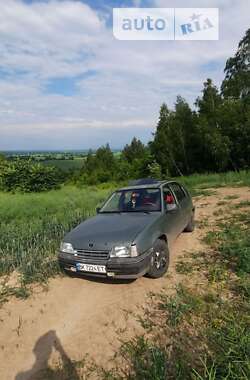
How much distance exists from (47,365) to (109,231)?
1.84 metres

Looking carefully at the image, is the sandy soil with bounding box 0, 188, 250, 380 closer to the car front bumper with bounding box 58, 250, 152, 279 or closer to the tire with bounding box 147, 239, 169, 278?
the tire with bounding box 147, 239, 169, 278

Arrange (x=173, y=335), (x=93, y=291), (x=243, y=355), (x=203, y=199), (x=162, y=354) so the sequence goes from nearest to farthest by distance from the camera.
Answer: (x=243, y=355) < (x=162, y=354) < (x=173, y=335) < (x=93, y=291) < (x=203, y=199)

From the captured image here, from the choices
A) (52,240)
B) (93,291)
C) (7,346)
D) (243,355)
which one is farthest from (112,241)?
(52,240)

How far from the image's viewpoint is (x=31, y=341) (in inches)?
122

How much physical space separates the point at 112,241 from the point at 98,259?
0.31 m

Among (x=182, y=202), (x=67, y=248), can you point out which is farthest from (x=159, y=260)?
(x=182, y=202)

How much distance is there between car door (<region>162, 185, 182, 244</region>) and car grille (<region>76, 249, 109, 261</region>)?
1251 millimetres

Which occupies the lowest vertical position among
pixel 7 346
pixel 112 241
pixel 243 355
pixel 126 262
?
pixel 7 346

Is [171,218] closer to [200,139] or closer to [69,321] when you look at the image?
[69,321]

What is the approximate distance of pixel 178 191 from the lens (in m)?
6.02

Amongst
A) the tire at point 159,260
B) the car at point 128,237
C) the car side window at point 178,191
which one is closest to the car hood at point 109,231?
the car at point 128,237

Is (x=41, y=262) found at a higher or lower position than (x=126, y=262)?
lower

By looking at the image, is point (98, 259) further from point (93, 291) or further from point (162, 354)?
point (162, 354)

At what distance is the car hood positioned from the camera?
385 cm
